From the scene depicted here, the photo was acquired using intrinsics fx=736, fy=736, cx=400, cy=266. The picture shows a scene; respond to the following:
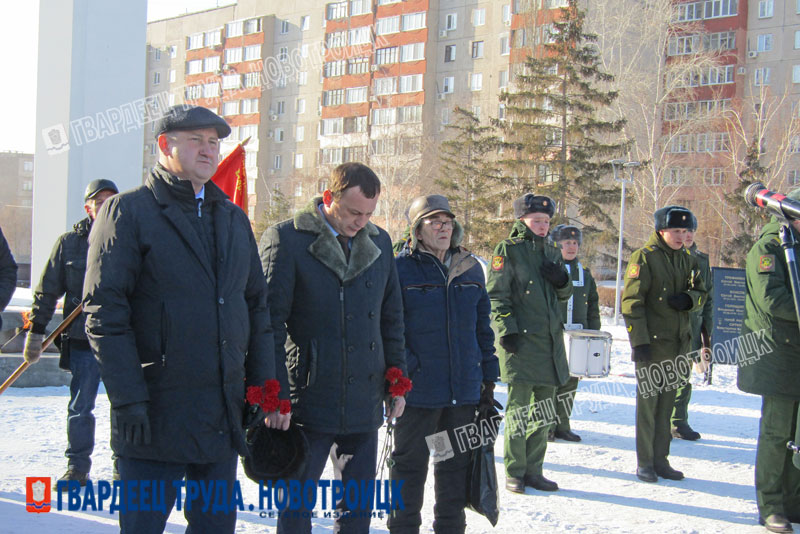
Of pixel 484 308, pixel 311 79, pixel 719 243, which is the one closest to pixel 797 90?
pixel 719 243

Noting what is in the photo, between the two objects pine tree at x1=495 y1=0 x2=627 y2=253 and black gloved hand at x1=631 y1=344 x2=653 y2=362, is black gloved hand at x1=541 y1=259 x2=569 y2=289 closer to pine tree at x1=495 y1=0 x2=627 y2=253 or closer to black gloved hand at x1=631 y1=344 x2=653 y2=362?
black gloved hand at x1=631 y1=344 x2=653 y2=362

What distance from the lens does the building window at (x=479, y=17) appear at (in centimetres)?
4791

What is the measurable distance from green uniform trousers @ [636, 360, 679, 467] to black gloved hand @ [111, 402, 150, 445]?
165 inches

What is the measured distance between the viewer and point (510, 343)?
18.0 ft

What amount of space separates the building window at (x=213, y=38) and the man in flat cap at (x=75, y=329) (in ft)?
190

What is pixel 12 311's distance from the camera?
915cm

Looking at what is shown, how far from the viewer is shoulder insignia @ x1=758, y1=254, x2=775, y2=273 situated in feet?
15.7

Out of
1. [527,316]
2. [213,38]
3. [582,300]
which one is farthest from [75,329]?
[213,38]

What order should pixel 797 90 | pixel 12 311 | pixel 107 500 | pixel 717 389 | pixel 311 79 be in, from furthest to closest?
1. pixel 311 79
2. pixel 797 90
3. pixel 717 389
4. pixel 12 311
5. pixel 107 500

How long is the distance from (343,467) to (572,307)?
203 inches

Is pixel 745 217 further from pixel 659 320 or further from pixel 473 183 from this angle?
pixel 659 320

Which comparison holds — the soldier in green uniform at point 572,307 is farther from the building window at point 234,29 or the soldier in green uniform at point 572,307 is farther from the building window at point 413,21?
the building window at point 234,29

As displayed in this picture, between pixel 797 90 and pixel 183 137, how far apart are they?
47201mm

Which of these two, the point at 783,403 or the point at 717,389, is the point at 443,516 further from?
the point at 717,389
